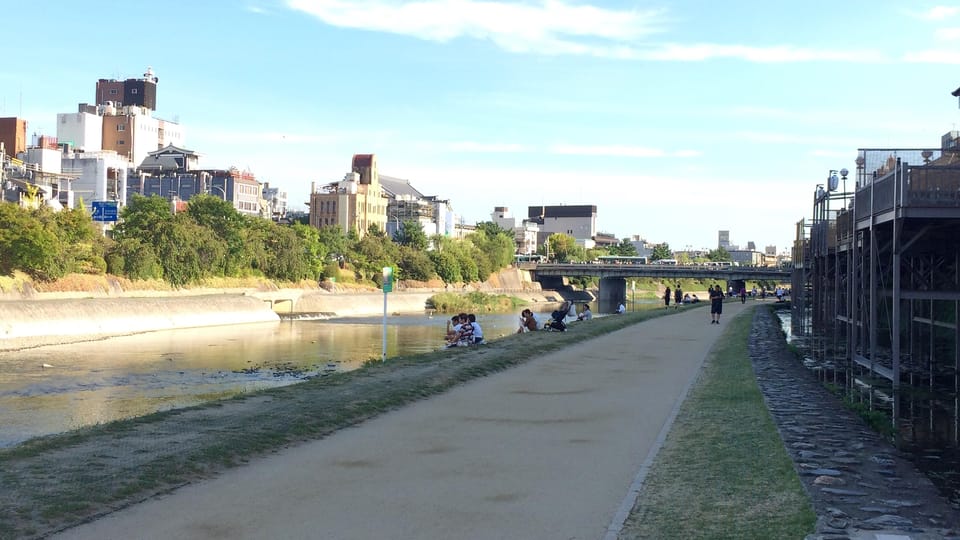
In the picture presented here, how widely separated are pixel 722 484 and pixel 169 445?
7.32 meters

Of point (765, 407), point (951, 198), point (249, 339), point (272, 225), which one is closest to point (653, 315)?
point (249, 339)

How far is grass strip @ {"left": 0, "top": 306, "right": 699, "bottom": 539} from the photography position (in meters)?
9.33

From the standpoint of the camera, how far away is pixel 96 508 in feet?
30.3

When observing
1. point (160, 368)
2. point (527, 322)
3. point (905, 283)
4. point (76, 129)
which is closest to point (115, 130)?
point (76, 129)

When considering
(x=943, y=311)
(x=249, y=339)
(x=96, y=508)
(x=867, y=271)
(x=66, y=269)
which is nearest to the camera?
(x=96, y=508)

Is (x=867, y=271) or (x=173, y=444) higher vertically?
(x=867, y=271)

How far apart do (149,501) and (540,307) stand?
373ft

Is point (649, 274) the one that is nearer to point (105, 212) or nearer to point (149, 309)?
point (105, 212)

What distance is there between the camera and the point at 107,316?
2263 inches

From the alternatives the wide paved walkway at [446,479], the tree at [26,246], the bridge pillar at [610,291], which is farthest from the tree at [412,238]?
the wide paved walkway at [446,479]

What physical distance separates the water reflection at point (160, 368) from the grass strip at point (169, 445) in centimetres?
688

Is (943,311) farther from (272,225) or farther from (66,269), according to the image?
(272,225)

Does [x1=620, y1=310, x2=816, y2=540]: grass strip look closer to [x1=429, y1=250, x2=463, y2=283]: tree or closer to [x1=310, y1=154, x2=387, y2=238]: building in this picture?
[x1=429, y1=250, x2=463, y2=283]: tree

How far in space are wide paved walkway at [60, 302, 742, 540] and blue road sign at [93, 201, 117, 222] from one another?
92.5 m
